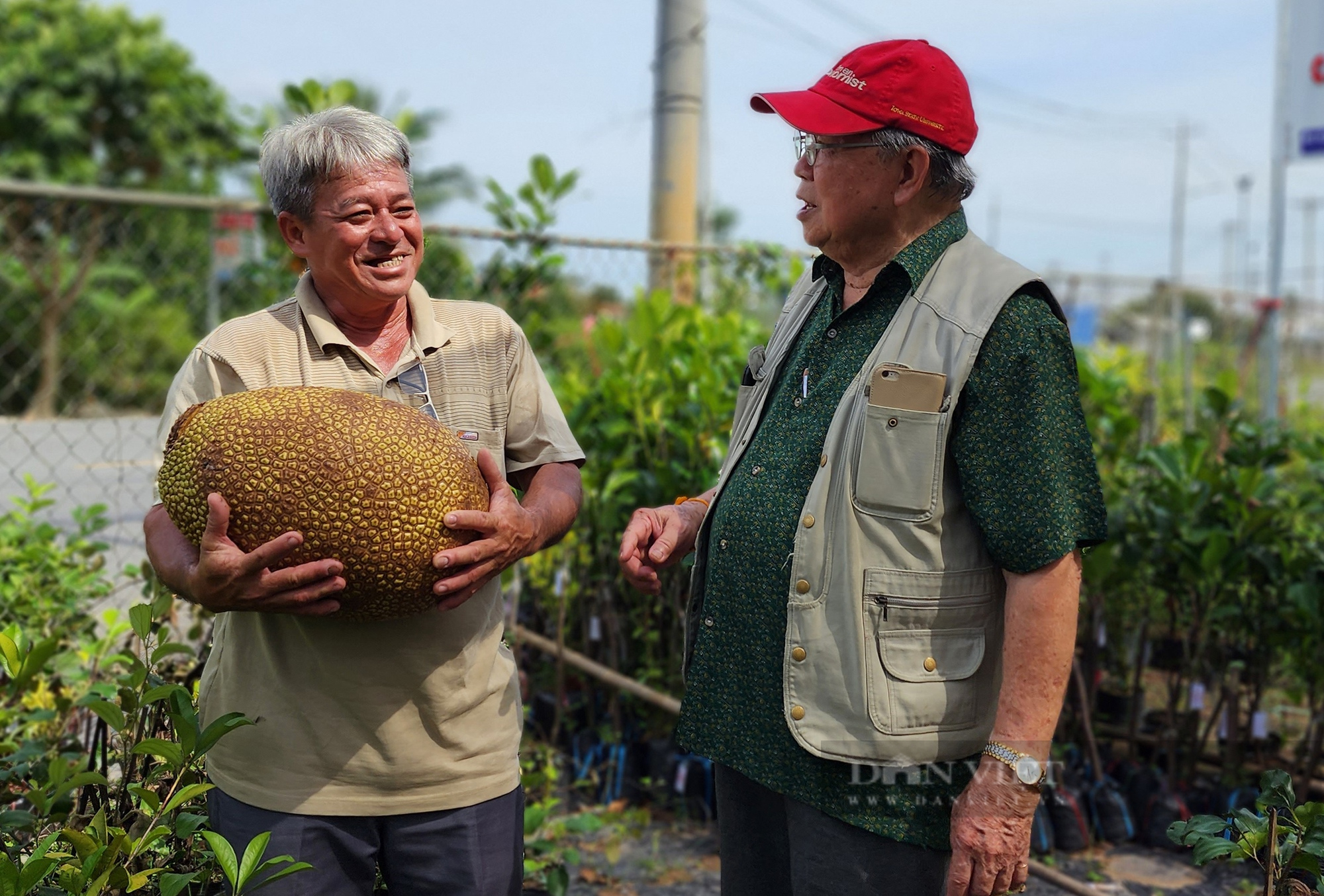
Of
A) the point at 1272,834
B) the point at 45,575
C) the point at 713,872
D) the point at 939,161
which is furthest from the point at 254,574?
the point at 713,872

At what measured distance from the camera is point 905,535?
5.01ft

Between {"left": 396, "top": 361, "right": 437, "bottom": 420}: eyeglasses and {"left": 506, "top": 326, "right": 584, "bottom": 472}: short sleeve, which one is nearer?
{"left": 396, "top": 361, "right": 437, "bottom": 420}: eyeglasses

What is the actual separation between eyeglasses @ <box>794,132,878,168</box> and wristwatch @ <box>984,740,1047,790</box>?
89cm

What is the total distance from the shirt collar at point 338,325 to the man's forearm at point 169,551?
356mm

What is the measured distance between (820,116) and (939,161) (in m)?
0.20

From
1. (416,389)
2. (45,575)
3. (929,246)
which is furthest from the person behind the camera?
(45,575)

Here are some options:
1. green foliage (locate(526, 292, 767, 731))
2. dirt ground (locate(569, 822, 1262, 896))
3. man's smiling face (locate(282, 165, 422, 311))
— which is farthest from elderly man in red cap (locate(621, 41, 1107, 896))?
green foliage (locate(526, 292, 767, 731))

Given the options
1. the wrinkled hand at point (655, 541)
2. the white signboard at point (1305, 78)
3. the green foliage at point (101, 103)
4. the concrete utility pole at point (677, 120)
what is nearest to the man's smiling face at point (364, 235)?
the wrinkled hand at point (655, 541)

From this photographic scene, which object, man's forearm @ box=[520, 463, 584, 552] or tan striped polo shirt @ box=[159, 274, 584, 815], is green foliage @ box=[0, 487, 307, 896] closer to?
tan striped polo shirt @ box=[159, 274, 584, 815]

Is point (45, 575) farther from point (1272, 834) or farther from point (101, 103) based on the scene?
point (101, 103)

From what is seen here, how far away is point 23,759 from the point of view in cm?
206

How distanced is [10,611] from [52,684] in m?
0.34

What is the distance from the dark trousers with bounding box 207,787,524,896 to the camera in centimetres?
162

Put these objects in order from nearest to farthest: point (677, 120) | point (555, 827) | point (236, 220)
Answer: point (555, 827), point (236, 220), point (677, 120)
